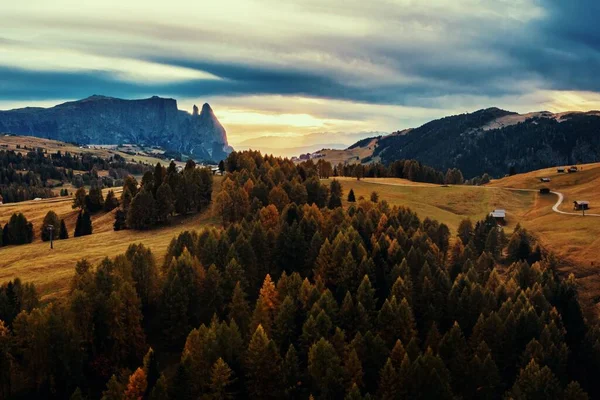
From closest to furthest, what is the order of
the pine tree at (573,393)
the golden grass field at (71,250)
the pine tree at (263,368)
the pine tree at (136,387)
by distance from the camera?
the pine tree at (136,387), the pine tree at (573,393), the pine tree at (263,368), the golden grass field at (71,250)

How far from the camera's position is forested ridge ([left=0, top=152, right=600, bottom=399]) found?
66188 mm

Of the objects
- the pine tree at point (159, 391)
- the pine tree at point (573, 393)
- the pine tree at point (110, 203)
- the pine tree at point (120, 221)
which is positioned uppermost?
the pine tree at point (110, 203)

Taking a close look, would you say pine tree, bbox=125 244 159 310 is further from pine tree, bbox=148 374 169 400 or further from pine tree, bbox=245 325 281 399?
pine tree, bbox=245 325 281 399

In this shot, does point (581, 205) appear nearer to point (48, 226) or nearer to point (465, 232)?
point (465, 232)

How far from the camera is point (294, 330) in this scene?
76.9m

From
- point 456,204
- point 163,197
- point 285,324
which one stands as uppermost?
point 163,197

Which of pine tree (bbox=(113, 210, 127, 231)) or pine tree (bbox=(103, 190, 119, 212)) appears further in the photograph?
pine tree (bbox=(103, 190, 119, 212))

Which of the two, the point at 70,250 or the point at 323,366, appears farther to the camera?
the point at 70,250

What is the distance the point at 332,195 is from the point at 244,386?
299ft

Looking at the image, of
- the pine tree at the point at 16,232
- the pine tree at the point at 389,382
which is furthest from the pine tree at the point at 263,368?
the pine tree at the point at 16,232

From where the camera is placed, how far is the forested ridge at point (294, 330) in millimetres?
66188

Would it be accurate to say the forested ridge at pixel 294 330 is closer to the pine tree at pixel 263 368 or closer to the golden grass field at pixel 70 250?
the pine tree at pixel 263 368

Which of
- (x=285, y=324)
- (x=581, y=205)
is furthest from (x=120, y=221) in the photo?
(x=581, y=205)

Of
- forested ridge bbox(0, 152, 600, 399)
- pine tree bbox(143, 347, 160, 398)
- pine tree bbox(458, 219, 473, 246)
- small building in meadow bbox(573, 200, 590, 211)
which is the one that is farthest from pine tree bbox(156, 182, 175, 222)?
small building in meadow bbox(573, 200, 590, 211)
